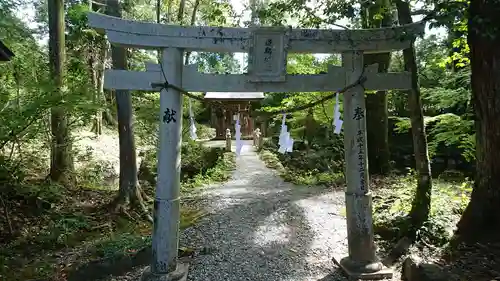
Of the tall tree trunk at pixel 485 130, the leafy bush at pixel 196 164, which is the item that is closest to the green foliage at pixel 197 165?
the leafy bush at pixel 196 164

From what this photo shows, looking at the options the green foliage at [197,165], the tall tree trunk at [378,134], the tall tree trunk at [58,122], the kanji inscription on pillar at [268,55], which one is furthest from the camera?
the green foliage at [197,165]

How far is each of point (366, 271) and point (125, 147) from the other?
5460 mm

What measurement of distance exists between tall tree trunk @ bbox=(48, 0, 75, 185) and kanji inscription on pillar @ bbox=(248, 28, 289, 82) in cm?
559

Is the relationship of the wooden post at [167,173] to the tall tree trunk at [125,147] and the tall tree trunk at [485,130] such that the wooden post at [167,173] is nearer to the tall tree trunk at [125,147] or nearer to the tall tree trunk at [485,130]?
the tall tree trunk at [125,147]

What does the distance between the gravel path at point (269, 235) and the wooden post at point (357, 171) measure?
0.47 meters

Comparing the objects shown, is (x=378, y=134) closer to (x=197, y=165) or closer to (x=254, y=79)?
(x=197, y=165)

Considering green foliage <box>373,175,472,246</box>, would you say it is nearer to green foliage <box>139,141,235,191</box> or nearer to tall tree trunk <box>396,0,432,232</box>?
tall tree trunk <box>396,0,432,232</box>

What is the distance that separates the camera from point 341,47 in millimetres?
4496

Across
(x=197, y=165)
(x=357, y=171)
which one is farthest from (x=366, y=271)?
(x=197, y=165)

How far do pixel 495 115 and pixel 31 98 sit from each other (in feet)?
24.1

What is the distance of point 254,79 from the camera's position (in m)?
4.38

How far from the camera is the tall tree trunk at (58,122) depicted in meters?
7.96

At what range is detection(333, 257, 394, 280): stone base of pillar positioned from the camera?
4391mm

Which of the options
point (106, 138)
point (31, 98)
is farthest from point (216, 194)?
point (106, 138)
